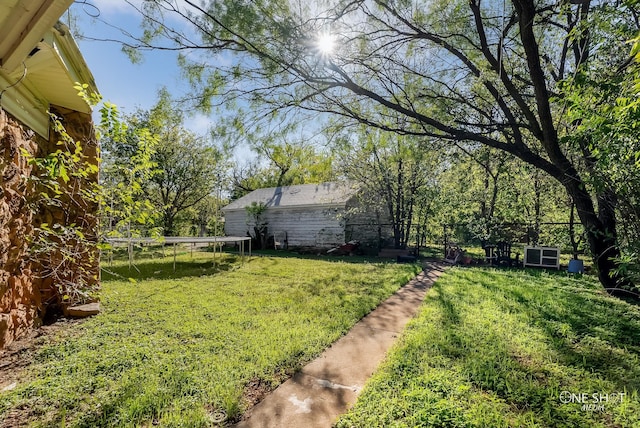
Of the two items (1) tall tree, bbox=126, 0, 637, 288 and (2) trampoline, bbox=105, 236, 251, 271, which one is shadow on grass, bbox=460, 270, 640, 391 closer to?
(1) tall tree, bbox=126, 0, 637, 288

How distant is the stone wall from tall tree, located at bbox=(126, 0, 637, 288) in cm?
201

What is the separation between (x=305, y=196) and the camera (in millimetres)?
15852

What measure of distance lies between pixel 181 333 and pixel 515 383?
3.49m

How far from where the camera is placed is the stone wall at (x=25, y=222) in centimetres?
282

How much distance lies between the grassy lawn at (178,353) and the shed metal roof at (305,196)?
8.43 meters

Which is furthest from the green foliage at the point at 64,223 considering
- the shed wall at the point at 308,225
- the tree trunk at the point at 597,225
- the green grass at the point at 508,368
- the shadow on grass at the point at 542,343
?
the shed wall at the point at 308,225

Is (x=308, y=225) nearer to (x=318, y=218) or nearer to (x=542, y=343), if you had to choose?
(x=318, y=218)

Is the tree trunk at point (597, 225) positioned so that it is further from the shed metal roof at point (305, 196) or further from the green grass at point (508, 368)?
the shed metal roof at point (305, 196)

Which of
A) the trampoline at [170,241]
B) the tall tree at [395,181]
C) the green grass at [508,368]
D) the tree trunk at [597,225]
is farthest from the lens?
the tall tree at [395,181]

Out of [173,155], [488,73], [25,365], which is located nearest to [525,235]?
[488,73]

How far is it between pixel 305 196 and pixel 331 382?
13.6 metres

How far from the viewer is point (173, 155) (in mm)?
17172

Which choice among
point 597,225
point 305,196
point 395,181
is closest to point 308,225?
point 305,196

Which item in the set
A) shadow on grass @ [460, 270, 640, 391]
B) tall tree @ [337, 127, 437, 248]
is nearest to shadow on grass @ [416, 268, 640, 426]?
shadow on grass @ [460, 270, 640, 391]
